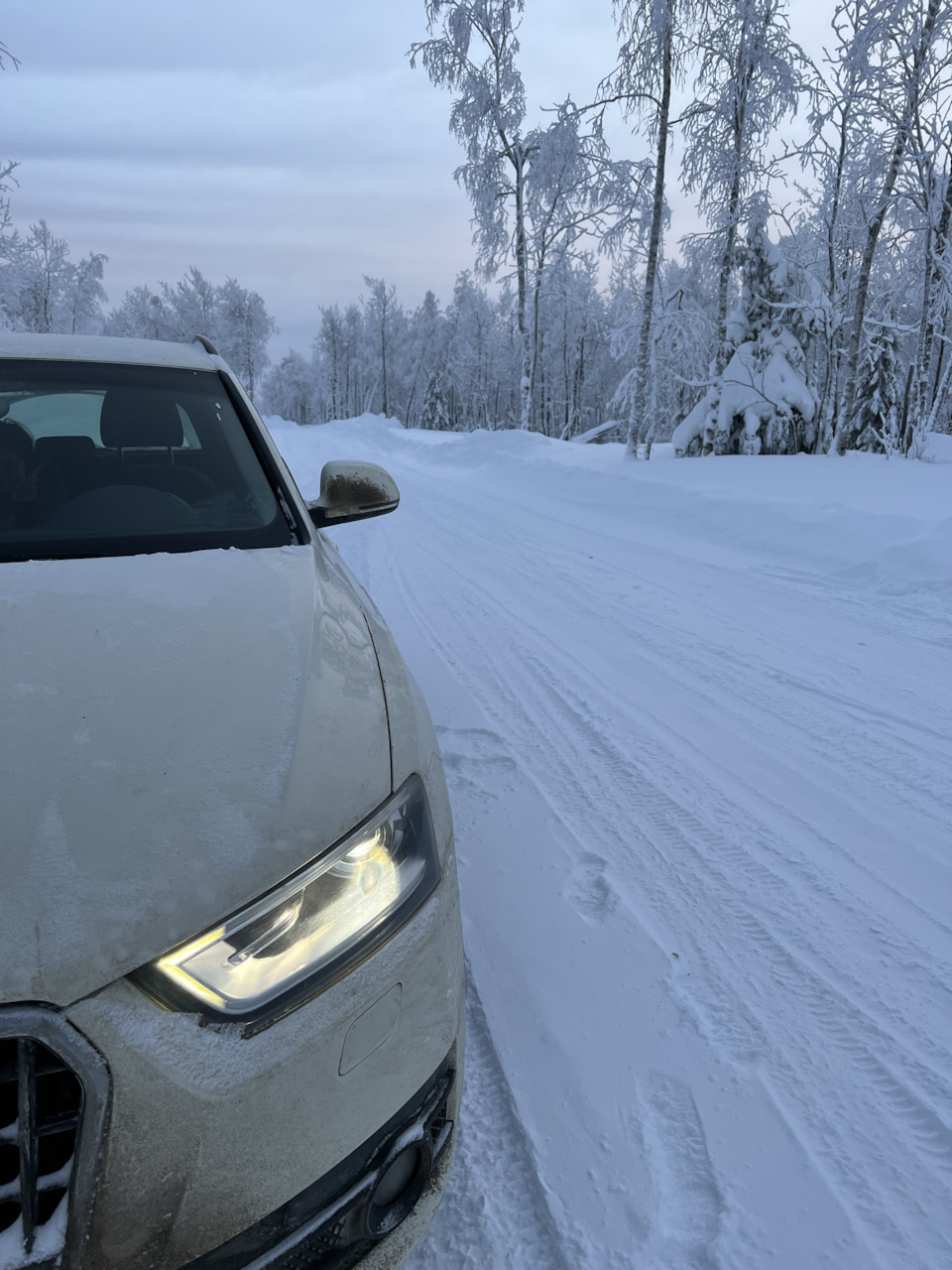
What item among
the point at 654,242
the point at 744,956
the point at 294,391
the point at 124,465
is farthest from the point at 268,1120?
the point at 294,391

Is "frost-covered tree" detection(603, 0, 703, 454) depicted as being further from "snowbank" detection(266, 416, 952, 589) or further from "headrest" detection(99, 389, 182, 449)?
"headrest" detection(99, 389, 182, 449)

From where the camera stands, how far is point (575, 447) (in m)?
17.8

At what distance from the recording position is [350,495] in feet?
8.06

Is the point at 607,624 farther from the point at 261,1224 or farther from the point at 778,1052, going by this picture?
the point at 261,1224

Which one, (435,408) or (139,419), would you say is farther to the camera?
(435,408)

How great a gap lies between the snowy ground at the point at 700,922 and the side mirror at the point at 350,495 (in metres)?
1.16

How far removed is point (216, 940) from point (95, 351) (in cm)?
224

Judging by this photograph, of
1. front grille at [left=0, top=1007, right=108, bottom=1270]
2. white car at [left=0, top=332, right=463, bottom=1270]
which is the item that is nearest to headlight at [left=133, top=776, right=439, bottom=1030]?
white car at [left=0, top=332, right=463, bottom=1270]

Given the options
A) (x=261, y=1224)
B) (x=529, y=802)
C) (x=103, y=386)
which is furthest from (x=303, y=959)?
(x=103, y=386)

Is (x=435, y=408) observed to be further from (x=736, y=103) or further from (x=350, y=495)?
(x=350, y=495)

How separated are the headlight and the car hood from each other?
3 centimetres

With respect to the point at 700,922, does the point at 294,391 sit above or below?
above

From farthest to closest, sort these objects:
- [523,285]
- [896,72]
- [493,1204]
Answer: [523,285] < [896,72] < [493,1204]

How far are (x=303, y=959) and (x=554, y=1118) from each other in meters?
0.93
